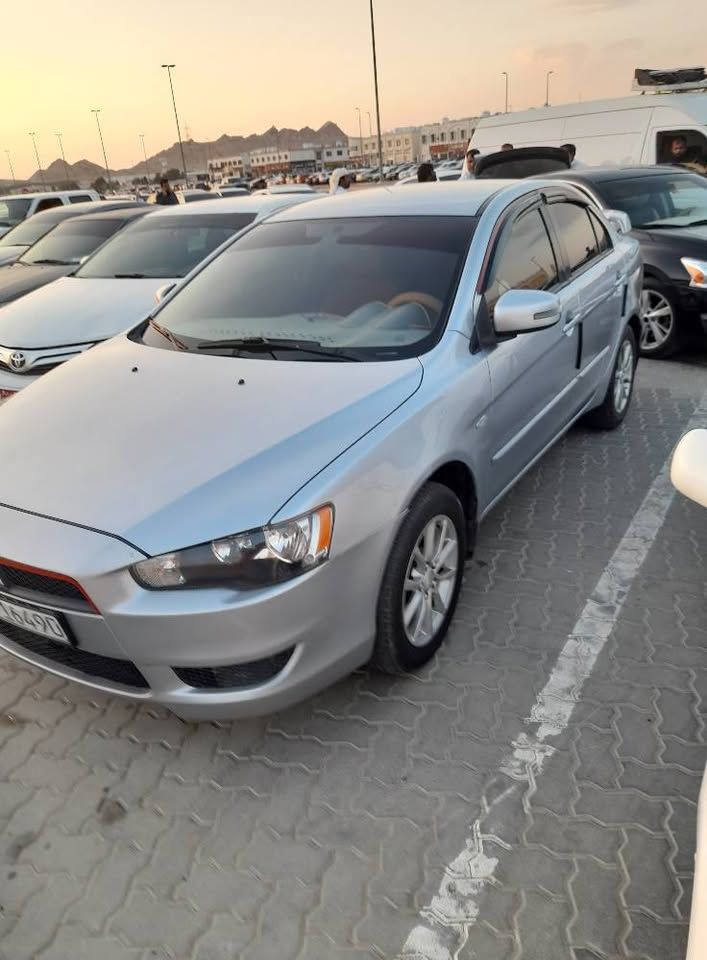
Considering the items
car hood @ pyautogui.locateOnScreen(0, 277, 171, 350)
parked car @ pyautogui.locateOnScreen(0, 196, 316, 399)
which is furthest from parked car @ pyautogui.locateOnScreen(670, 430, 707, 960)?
car hood @ pyautogui.locateOnScreen(0, 277, 171, 350)

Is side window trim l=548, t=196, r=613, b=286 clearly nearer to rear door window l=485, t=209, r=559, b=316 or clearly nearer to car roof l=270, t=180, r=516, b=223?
rear door window l=485, t=209, r=559, b=316

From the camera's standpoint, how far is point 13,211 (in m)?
13.5

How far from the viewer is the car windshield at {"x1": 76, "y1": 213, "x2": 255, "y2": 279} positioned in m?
6.14

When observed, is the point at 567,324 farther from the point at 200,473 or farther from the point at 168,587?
the point at 168,587

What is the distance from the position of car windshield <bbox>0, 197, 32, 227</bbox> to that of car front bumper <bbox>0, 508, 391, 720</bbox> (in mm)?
13198

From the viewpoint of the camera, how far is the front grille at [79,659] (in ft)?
7.32

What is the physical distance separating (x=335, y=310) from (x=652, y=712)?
78.1 inches

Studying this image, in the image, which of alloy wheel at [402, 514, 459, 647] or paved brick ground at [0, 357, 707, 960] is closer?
paved brick ground at [0, 357, 707, 960]

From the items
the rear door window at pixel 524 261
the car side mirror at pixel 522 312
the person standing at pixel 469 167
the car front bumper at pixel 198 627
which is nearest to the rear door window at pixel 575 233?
the rear door window at pixel 524 261

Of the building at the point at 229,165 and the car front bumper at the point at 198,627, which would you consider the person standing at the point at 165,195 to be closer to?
the car front bumper at the point at 198,627

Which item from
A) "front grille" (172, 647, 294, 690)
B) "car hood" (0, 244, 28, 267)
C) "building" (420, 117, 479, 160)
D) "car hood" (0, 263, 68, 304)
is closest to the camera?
"front grille" (172, 647, 294, 690)

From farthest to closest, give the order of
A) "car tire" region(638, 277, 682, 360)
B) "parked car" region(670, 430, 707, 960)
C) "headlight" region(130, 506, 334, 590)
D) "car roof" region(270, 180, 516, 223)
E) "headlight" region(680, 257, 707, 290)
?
"car tire" region(638, 277, 682, 360) → "headlight" region(680, 257, 707, 290) → "car roof" region(270, 180, 516, 223) → "headlight" region(130, 506, 334, 590) → "parked car" region(670, 430, 707, 960)

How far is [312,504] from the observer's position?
2.11 meters

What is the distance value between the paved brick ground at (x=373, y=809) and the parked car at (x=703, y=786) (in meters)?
0.67
